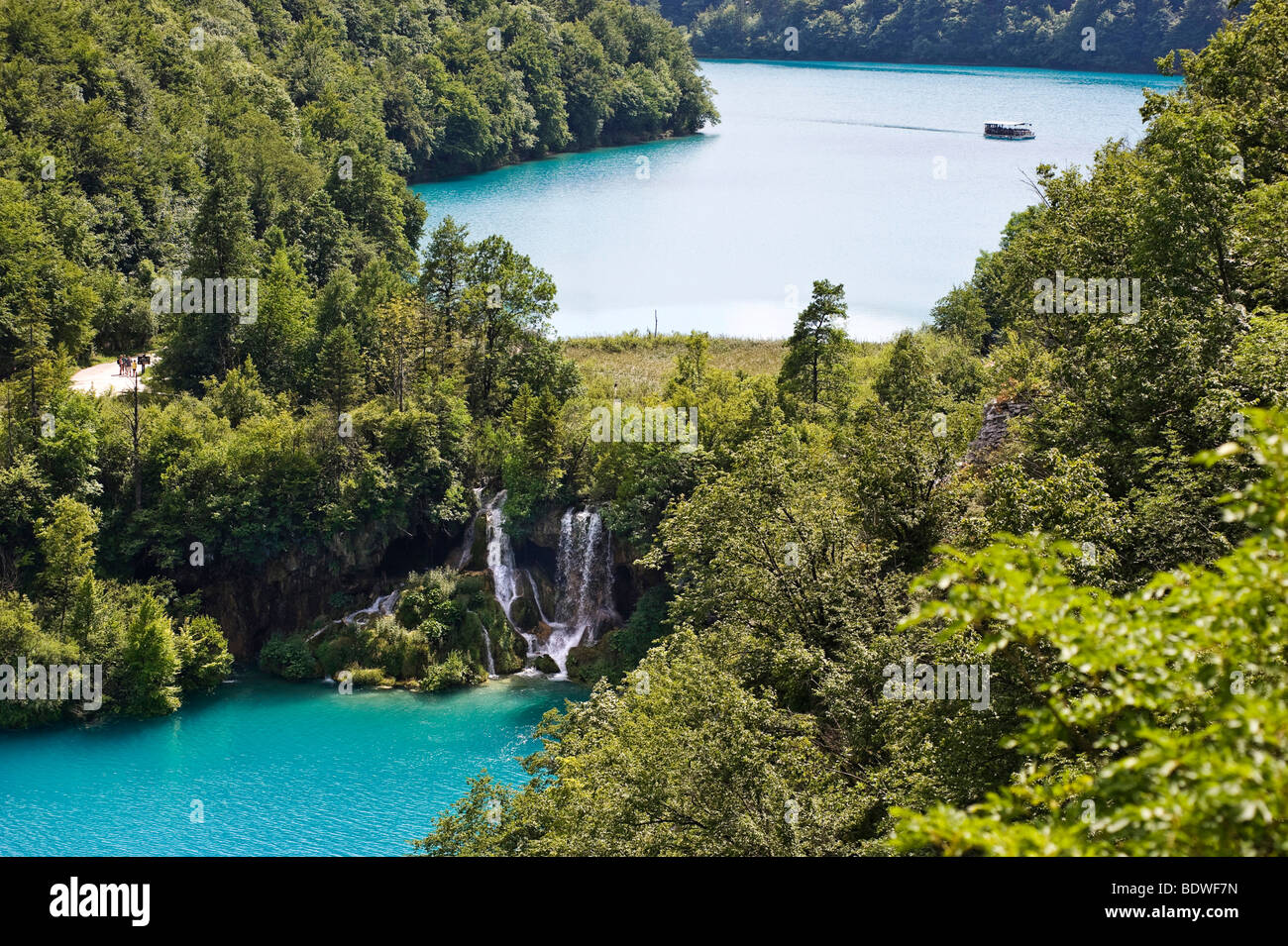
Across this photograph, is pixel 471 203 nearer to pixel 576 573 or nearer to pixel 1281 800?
pixel 576 573

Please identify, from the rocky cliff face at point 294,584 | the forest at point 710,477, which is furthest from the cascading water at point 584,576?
the rocky cliff face at point 294,584

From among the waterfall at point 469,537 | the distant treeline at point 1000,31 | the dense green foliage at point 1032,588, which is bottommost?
the waterfall at point 469,537

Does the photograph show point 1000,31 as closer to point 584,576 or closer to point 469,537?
point 469,537

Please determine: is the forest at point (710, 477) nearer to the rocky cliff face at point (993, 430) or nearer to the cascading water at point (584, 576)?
the rocky cliff face at point (993, 430)

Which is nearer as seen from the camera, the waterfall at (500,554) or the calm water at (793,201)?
the waterfall at (500,554)

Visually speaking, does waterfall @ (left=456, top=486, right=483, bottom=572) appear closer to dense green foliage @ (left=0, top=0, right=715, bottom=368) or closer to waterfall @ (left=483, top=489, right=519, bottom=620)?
waterfall @ (left=483, top=489, right=519, bottom=620)
